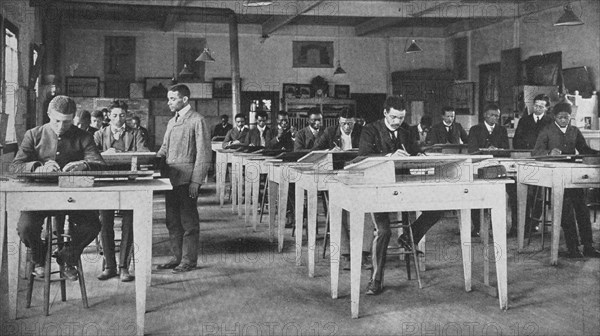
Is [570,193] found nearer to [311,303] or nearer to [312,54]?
[311,303]

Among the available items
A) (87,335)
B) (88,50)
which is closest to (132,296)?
(87,335)

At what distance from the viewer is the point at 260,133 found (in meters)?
12.1

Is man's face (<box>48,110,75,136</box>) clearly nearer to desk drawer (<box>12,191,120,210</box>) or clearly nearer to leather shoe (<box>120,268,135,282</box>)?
desk drawer (<box>12,191,120,210</box>)

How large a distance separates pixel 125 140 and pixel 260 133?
5.09 metres

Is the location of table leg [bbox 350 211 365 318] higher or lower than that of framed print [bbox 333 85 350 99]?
lower

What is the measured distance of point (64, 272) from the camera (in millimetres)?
4773

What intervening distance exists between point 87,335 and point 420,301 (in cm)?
226

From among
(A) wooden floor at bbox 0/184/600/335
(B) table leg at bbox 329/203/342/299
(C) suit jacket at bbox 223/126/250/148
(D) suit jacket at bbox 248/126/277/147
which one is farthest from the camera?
(C) suit jacket at bbox 223/126/250/148

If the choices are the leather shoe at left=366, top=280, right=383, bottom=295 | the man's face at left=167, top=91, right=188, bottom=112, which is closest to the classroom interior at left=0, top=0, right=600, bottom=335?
the leather shoe at left=366, top=280, right=383, bottom=295

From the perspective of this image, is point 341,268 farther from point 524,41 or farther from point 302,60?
point 302,60

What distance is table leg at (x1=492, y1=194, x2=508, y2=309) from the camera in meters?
4.53

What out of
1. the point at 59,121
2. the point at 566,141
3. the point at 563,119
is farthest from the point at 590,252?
the point at 59,121

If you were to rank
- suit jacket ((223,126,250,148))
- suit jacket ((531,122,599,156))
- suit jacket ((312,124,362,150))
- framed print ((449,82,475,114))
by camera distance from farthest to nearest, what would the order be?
framed print ((449,82,475,114)) < suit jacket ((223,126,250,148)) < suit jacket ((312,124,362,150)) < suit jacket ((531,122,599,156))

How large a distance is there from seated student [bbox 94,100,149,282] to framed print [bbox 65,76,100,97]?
422 inches
